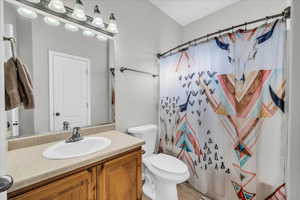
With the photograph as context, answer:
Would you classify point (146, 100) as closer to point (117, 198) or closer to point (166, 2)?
point (117, 198)

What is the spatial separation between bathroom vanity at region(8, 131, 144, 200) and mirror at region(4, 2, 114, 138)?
0.78ft

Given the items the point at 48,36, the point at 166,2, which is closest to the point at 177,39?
the point at 166,2

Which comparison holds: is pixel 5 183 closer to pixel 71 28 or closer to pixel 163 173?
pixel 163 173

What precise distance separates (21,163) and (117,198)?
0.68m

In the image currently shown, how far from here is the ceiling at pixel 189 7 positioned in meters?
1.97

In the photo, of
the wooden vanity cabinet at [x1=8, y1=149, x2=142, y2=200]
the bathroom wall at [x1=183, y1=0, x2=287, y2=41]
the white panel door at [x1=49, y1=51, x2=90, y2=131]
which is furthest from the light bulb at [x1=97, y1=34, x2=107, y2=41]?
the bathroom wall at [x1=183, y1=0, x2=287, y2=41]

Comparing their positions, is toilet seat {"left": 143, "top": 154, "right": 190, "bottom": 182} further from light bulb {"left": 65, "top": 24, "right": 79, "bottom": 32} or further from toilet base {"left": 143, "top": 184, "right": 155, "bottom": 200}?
light bulb {"left": 65, "top": 24, "right": 79, "bottom": 32}

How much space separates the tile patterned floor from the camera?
1.63m

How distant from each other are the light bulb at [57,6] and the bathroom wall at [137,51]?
0.28m

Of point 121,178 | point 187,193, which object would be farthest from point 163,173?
point 187,193

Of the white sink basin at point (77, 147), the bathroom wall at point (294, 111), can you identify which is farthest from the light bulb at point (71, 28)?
the bathroom wall at point (294, 111)

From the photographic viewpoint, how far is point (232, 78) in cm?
137

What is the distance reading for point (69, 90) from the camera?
4.28 feet

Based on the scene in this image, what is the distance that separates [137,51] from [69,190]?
5.36 ft
